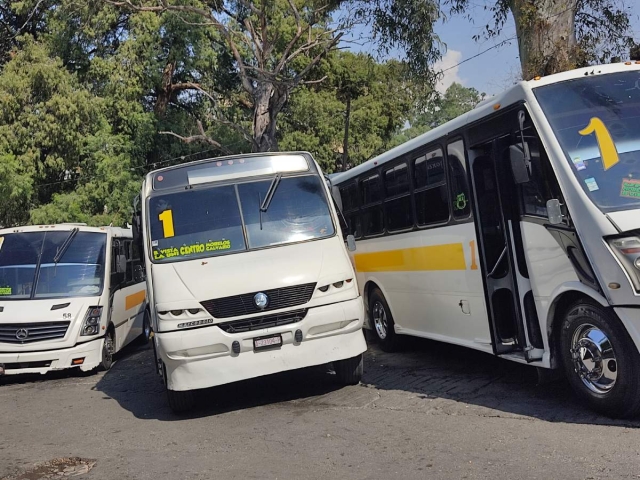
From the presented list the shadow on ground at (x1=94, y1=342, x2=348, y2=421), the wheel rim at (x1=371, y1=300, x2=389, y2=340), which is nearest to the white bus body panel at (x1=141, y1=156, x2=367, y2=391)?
the shadow on ground at (x1=94, y1=342, x2=348, y2=421)

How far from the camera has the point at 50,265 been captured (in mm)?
11781

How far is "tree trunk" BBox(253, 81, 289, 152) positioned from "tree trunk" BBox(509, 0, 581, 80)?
11.0 metres

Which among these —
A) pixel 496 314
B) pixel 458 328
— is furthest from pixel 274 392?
pixel 496 314

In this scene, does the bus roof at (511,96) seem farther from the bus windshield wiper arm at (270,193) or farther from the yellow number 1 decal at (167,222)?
the yellow number 1 decal at (167,222)

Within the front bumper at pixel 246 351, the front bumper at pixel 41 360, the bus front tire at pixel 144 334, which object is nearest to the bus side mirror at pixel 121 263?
the front bumper at pixel 41 360

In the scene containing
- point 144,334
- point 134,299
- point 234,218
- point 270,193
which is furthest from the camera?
point 144,334

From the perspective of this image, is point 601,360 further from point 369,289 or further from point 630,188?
point 369,289

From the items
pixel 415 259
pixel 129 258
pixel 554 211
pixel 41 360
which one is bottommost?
pixel 41 360

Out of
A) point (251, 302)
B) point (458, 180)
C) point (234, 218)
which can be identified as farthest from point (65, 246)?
point (458, 180)

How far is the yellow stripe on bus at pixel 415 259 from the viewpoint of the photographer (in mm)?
8186

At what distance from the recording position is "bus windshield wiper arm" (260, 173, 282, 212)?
27.3 feet

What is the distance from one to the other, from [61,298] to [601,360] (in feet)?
27.3

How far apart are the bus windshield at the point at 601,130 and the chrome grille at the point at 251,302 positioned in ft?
9.71

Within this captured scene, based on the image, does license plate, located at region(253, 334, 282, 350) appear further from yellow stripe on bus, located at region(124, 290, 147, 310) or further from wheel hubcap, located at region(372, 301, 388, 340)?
yellow stripe on bus, located at region(124, 290, 147, 310)
